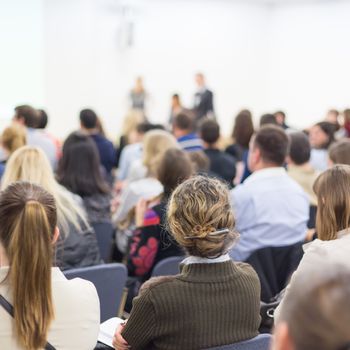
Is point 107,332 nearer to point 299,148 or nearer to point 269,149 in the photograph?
point 269,149

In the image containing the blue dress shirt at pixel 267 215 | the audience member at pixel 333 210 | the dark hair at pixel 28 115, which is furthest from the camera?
the dark hair at pixel 28 115

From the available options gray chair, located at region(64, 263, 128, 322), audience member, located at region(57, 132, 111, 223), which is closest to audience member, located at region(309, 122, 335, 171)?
audience member, located at region(57, 132, 111, 223)

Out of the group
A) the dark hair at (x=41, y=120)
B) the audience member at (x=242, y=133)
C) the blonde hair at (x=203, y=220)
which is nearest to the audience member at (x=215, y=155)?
the audience member at (x=242, y=133)

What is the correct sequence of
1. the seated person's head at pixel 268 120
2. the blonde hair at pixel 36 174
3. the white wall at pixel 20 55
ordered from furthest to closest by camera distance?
the white wall at pixel 20 55 < the seated person's head at pixel 268 120 < the blonde hair at pixel 36 174

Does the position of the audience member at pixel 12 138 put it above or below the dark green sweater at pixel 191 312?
above

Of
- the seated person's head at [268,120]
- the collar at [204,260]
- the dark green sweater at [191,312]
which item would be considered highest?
the seated person's head at [268,120]

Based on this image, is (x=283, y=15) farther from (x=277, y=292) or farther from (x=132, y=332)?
(x=132, y=332)

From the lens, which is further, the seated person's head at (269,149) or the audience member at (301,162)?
the audience member at (301,162)

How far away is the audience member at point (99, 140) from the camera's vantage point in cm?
545

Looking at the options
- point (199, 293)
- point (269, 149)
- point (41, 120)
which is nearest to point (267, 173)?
point (269, 149)

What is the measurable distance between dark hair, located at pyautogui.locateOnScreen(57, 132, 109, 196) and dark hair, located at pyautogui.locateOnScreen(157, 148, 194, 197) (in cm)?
71

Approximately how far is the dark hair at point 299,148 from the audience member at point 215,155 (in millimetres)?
830

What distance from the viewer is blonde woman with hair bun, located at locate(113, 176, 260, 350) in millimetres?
1649

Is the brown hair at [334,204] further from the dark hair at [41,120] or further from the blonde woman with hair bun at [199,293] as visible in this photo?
the dark hair at [41,120]
